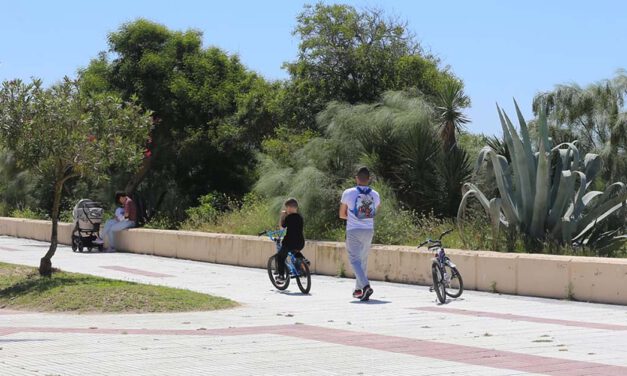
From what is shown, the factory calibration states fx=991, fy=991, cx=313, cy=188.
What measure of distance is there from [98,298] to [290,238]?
3454 millimetres

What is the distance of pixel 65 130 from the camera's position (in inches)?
608

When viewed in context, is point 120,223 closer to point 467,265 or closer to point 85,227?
point 85,227

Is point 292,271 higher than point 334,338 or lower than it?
higher

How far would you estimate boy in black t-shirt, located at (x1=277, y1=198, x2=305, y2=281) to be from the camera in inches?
617

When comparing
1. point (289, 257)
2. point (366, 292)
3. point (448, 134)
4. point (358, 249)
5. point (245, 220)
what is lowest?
point (366, 292)

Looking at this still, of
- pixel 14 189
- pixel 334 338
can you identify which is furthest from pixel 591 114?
pixel 14 189

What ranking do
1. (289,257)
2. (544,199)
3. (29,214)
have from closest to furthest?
(289,257)
(544,199)
(29,214)

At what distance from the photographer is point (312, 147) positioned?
22.1 m

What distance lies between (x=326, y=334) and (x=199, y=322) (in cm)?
194

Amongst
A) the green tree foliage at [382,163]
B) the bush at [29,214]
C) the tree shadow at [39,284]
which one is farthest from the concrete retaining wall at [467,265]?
the bush at [29,214]

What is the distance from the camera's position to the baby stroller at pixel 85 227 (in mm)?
26703

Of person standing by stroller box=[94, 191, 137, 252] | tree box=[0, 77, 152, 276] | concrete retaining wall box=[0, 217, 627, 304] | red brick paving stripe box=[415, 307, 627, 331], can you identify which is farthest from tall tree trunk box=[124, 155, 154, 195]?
red brick paving stripe box=[415, 307, 627, 331]

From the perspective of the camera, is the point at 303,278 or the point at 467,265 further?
the point at 467,265

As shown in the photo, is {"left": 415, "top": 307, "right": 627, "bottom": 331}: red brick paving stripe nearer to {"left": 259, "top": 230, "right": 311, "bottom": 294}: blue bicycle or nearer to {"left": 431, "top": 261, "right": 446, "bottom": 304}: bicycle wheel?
{"left": 431, "top": 261, "right": 446, "bottom": 304}: bicycle wheel
